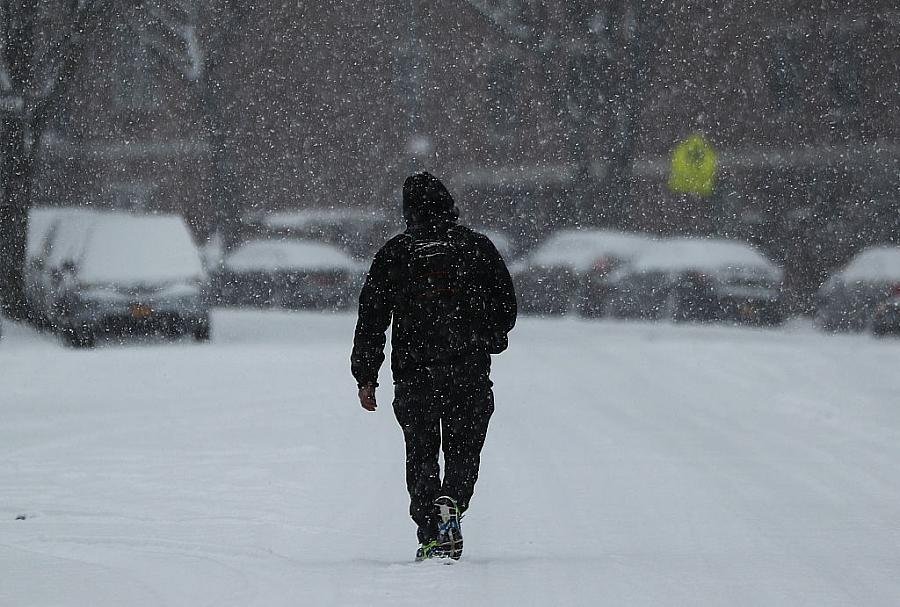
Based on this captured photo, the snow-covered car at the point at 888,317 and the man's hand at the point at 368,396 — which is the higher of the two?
the snow-covered car at the point at 888,317

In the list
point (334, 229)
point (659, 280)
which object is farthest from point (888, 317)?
point (334, 229)

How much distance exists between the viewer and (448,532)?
6.32 m

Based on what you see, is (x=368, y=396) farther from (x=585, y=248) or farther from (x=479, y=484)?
(x=585, y=248)

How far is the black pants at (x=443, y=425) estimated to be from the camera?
6.32 metres

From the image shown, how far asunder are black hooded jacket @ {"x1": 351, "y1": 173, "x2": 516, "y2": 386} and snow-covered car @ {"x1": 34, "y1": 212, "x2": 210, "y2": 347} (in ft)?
42.7

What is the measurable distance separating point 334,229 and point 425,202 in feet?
92.6

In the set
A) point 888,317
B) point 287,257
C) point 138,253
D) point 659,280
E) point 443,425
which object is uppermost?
point 287,257

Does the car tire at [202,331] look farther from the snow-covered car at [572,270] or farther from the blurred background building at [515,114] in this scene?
the blurred background building at [515,114]

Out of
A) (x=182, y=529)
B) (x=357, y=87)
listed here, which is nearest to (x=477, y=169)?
(x=357, y=87)

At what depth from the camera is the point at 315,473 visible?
9.52 meters

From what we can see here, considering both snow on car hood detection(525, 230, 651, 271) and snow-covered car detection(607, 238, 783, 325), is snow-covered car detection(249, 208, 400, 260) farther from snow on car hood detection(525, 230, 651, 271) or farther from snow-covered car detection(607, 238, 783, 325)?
snow-covered car detection(607, 238, 783, 325)

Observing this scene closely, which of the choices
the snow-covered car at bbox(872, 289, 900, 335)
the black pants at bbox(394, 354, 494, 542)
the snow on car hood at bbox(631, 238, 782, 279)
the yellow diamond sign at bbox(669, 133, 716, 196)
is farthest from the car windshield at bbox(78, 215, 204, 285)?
the black pants at bbox(394, 354, 494, 542)

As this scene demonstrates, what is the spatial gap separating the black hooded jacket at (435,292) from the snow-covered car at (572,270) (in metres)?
20.5

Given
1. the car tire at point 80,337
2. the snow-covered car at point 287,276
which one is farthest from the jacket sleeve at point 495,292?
the snow-covered car at point 287,276
